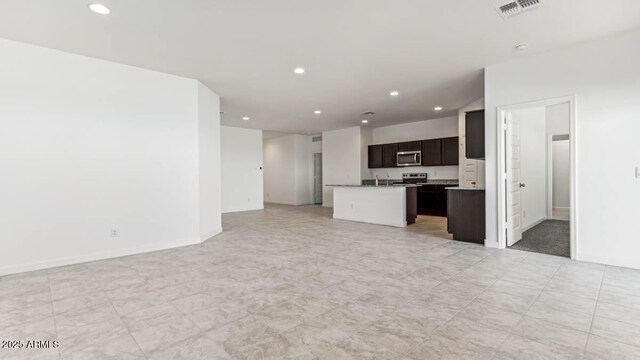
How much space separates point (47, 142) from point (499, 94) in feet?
20.8

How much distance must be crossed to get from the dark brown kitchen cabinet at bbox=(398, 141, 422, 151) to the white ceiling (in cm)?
329

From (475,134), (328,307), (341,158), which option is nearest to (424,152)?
(341,158)

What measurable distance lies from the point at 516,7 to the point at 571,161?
87.9 inches

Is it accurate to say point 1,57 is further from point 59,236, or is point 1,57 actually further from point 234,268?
point 234,268

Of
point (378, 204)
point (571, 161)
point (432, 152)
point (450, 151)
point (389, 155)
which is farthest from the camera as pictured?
point (389, 155)

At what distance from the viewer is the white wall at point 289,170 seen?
1141 cm

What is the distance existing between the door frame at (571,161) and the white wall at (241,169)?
7564mm

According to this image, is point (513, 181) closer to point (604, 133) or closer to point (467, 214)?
point (467, 214)

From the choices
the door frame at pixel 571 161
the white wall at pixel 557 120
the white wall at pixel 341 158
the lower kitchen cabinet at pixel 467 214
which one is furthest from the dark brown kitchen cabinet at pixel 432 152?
the door frame at pixel 571 161

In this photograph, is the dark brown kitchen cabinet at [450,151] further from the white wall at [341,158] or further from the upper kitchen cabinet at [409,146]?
the white wall at [341,158]

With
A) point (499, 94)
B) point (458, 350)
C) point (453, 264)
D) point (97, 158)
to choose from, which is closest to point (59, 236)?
point (97, 158)

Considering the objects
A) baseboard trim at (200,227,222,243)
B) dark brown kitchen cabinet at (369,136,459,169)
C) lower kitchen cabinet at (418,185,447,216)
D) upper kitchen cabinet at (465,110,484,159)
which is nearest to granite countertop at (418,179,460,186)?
lower kitchen cabinet at (418,185,447,216)

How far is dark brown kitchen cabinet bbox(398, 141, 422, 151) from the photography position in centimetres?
857

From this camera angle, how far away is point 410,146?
8.74 m
